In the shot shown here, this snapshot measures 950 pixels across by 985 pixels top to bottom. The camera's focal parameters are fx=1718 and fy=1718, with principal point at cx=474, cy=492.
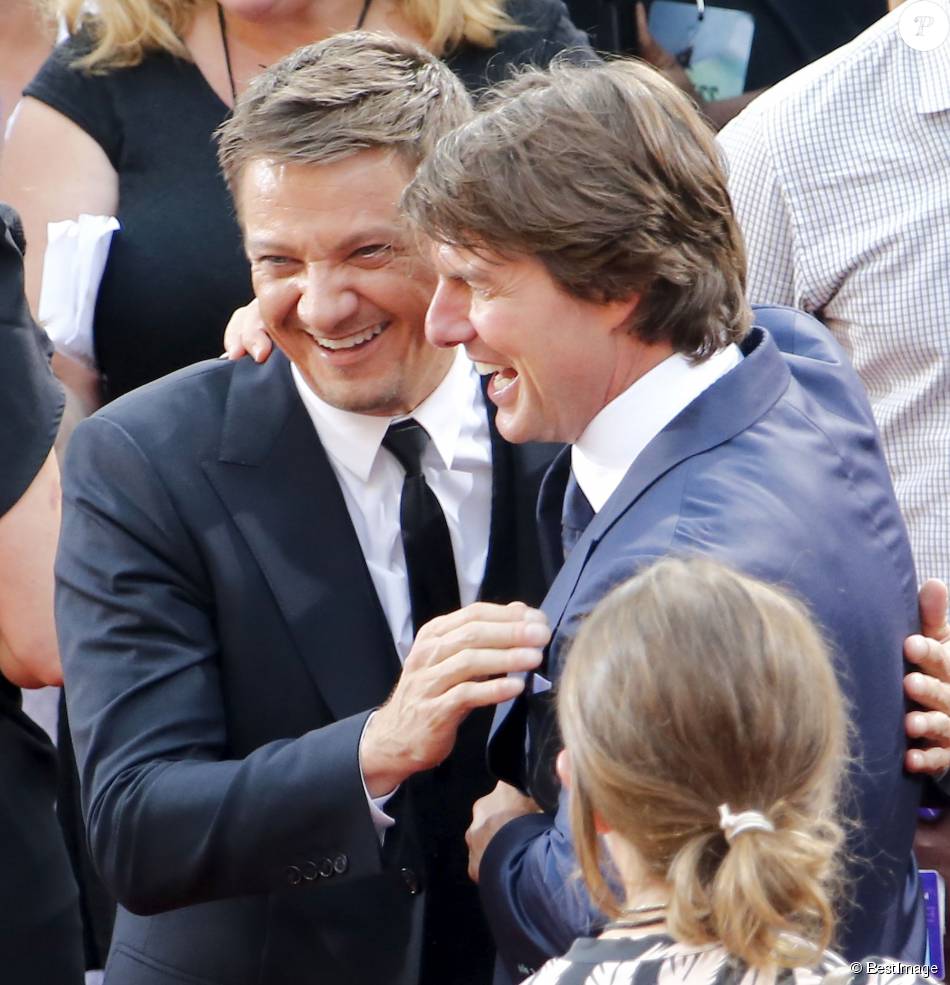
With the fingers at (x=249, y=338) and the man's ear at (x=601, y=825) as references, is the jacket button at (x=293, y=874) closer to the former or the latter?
the man's ear at (x=601, y=825)

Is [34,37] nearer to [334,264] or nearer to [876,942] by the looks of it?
[334,264]

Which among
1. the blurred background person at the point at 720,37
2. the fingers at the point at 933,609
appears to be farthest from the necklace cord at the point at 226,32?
the fingers at the point at 933,609

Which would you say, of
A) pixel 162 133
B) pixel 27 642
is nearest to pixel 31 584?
pixel 27 642

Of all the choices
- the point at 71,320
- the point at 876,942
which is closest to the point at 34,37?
the point at 71,320

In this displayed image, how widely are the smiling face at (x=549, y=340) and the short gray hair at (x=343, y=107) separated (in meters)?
0.25

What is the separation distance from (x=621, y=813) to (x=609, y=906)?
12 cm

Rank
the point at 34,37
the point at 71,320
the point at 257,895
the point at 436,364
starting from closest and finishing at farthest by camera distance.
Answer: the point at 257,895, the point at 436,364, the point at 71,320, the point at 34,37

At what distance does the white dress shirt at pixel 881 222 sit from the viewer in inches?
108

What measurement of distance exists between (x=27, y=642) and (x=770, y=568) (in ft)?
3.75

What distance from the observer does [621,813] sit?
5.07 feet

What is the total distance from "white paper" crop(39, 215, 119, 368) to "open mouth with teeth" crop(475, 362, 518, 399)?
1.14 m

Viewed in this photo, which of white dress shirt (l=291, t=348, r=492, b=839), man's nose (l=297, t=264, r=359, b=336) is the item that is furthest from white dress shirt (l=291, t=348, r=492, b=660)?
man's nose (l=297, t=264, r=359, b=336)

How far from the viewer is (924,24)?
111 inches

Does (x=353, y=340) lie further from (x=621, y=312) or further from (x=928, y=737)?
(x=928, y=737)
